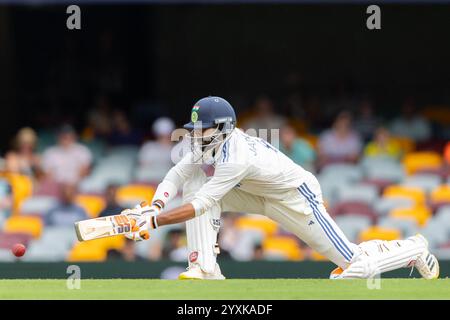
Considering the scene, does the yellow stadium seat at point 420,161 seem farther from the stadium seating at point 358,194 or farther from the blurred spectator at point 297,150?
the blurred spectator at point 297,150

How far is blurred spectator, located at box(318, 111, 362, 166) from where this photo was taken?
17.1 m

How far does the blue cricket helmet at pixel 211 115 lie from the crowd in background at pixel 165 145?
4.57 metres

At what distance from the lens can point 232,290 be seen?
352 inches

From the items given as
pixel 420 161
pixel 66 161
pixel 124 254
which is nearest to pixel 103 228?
pixel 124 254

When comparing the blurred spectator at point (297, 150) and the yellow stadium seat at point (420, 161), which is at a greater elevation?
the blurred spectator at point (297, 150)

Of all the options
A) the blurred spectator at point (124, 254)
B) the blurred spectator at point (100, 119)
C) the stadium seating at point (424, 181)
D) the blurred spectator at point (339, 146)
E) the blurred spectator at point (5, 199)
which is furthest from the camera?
the blurred spectator at point (100, 119)

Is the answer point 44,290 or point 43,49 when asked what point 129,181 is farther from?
point 44,290

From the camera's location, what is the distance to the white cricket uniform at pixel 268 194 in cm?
1004

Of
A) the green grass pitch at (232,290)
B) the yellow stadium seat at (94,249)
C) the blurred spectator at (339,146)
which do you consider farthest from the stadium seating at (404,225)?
the green grass pitch at (232,290)

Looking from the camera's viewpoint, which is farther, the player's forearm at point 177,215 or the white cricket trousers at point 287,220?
the white cricket trousers at point 287,220

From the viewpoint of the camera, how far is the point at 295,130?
60.0ft

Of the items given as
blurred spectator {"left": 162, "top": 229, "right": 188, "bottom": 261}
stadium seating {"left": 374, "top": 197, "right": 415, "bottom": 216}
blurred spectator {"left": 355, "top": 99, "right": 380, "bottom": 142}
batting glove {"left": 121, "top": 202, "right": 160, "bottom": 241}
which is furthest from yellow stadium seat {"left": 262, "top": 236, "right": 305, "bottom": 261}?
batting glove {"left": 121, "top": 202, "right": 160, "bottom": 241}

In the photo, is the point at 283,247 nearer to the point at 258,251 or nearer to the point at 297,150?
the point at 258,251

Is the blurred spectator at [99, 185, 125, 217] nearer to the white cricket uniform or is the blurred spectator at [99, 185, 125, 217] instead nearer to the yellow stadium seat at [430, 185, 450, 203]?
the yellow stadium seat at [430, 185, 450, 203]
